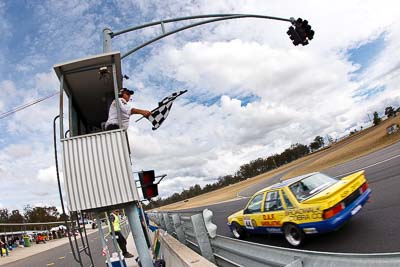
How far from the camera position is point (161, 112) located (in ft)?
18.2

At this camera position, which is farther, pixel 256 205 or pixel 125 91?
pixel 256 205

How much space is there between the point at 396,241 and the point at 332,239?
1724mm

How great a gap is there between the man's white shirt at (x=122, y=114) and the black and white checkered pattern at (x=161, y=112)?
1.30ft

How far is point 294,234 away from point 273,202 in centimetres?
108

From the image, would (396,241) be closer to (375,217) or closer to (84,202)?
(375,217)

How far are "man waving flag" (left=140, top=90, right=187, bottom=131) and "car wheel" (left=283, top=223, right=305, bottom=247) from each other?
441cm

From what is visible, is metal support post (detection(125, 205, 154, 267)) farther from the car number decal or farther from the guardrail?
the car number decal

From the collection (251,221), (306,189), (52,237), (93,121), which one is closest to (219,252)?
(306,189)

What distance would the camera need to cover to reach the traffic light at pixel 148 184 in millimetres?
5230

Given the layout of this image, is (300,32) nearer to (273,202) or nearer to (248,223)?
(273,202)

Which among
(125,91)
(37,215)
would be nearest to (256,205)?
(125,91)

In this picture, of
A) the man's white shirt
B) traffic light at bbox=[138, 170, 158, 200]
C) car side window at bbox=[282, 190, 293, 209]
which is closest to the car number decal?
car side window at bbox=[282, 190, 293, 209]

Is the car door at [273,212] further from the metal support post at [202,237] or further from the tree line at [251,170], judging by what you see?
the tree line at [251,170]

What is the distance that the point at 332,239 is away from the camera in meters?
7.70
